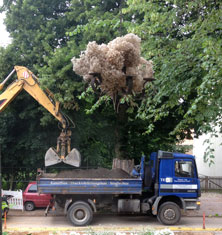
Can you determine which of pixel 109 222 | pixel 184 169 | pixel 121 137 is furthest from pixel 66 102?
pixel 184 169

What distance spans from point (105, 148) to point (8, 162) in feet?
16.8

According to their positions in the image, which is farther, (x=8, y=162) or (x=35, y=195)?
(x=8, y=162)

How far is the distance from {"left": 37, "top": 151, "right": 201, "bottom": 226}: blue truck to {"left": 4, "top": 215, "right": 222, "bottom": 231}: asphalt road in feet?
1.86

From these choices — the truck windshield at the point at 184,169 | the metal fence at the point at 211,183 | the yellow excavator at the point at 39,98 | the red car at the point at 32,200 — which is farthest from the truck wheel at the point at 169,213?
the metal fence at the point at 211,183

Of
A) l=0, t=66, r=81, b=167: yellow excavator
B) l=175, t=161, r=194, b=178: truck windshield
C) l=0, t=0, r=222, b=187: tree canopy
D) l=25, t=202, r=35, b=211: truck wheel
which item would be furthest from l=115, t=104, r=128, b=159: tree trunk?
l=25, t=202, r=35, b=211: truck wheel

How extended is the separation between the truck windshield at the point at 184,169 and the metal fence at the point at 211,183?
42.6 feet

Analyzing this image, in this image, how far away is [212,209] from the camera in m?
15.3

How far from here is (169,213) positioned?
37.0 feet

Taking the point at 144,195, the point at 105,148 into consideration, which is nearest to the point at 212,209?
the point at 144,195

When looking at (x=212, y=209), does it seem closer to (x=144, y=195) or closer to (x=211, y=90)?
(x=144, y=195)

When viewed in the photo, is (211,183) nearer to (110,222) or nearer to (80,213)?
(110,222)

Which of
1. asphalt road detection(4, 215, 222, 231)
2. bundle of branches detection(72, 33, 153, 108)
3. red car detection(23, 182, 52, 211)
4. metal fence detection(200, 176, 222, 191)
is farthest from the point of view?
metal fence detection(200, 176, 222, 191)

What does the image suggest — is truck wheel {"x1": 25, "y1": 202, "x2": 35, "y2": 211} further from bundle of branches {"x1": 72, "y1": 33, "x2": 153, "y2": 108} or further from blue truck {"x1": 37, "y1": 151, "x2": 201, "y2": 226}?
bundle of branches {"x1": 72, "y1": 33, "x2": 153, "y2": 108}

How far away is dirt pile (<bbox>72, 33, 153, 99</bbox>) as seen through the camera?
3082mm
